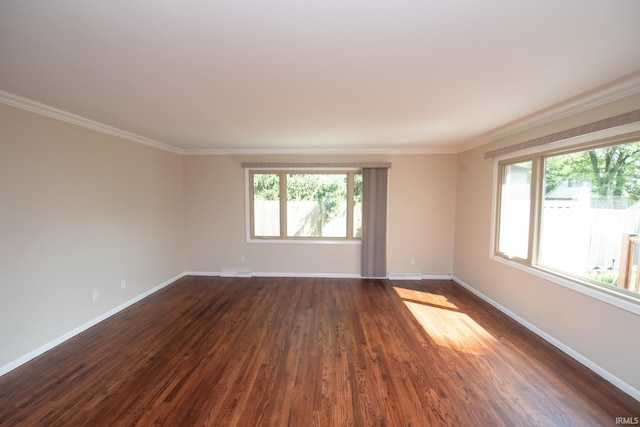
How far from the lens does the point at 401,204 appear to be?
15.2 ft

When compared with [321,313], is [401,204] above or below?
above

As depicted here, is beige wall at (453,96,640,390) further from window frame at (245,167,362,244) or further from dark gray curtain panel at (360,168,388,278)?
window frame at (245,167,362,244)

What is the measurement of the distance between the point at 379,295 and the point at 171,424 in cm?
296

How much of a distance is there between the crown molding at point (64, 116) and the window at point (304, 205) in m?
1.85

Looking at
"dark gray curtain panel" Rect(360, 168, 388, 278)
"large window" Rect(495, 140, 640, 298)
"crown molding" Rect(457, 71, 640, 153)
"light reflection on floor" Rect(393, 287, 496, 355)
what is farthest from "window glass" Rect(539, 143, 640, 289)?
"dark gray curtain panel" Rect(360, 168, 388, 278)

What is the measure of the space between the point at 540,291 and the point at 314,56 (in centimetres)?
329

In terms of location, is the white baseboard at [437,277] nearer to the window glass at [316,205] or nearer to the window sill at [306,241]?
the window sill at [306,241]

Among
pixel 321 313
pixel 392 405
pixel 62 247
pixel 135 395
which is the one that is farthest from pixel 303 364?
pixel 62 247

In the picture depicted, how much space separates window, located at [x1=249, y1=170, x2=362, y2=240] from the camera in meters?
4.74

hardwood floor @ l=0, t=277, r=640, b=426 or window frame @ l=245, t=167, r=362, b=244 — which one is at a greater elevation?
window frame @ l=245, t=167, r=362, b=244

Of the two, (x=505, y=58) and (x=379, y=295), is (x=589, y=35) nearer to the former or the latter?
(x=505, y=58)

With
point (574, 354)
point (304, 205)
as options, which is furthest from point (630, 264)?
point (304, 205)

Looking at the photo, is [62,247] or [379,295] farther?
[379,295]

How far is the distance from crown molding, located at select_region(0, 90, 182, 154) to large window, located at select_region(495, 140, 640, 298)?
5.15 m
